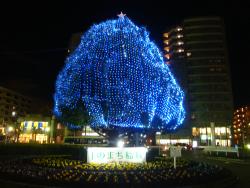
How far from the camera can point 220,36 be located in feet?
322

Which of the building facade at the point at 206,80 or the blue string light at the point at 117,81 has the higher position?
the building facade at the point at 206,80

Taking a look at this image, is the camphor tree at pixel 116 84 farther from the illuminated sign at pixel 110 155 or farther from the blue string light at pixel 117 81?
the illuminated sign at pixel 110 155

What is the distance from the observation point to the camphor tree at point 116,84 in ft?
67.6

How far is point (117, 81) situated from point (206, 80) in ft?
268

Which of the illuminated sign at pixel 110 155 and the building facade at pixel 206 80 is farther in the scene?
the building facade at pixel 206 80

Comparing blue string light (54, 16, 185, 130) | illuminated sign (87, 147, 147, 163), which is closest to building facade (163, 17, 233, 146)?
blue string light (54, 16, 185, 130)

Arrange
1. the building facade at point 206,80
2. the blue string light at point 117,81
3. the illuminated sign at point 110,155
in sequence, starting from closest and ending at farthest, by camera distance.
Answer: the illuminated sign at point 110,155, the blue string light at point 117,81, the building facade at point 206,80

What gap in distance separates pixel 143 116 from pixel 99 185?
9301 mm

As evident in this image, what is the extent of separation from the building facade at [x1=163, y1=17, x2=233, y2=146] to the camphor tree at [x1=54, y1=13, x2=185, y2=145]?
2992 inches

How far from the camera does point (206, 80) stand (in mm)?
97375

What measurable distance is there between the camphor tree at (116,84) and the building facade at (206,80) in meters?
76.0

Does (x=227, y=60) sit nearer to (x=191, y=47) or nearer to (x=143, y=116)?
(x=191, y=47)

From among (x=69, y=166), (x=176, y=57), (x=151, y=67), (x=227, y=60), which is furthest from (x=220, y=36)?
(x=69, y=166)

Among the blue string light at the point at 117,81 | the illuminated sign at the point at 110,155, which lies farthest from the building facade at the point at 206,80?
the illuminated sign at the point at 110,155
